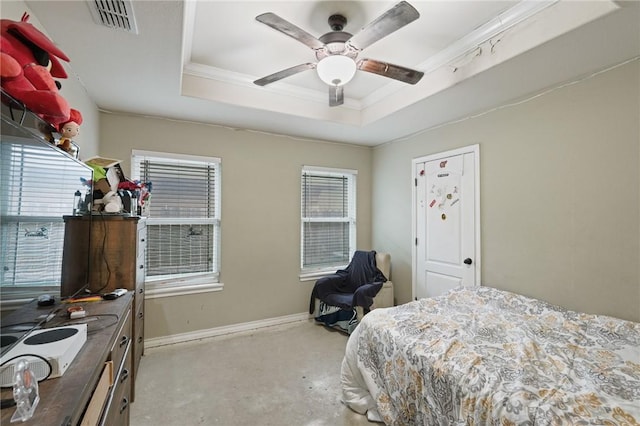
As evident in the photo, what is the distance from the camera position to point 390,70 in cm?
210

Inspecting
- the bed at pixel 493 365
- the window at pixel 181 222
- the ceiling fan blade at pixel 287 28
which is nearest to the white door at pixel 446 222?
the bed at pixel 493 365

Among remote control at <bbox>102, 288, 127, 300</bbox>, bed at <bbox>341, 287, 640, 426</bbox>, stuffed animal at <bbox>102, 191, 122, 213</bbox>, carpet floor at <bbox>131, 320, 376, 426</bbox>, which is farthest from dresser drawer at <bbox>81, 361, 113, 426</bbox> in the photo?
bed at <bbox>341, 287, 640, 426</bbox>

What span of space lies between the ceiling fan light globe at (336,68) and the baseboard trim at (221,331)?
9.45 feet

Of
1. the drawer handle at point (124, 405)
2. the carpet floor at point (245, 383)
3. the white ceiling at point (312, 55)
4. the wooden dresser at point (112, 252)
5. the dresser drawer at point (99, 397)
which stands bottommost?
the carpet floor at point (245, 383)

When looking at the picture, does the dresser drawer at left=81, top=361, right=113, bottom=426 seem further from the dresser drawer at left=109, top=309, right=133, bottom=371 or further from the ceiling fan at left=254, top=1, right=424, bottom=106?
the ceiling fan at left=254, top=1, right=424, bottom=106

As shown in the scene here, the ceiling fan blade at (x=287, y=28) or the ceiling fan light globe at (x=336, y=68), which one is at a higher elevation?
the ceiling fan blade at (x=287, y=28)

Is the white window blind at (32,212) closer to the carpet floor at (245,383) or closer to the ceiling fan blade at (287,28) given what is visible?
the ceiling fan blade at (287,28)

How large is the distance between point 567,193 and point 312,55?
2.39 m

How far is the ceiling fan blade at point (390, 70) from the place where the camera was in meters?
2.05

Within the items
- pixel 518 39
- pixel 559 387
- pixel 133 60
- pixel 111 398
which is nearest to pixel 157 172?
pixel 133 60

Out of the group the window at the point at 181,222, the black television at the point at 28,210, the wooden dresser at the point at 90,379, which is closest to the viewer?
the wooden dresser at the point at 90,379

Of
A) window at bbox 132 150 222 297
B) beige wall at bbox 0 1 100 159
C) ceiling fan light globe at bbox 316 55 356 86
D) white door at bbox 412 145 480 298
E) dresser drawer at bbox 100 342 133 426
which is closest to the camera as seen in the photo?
dresser drawer at bbox 100 342 133 426

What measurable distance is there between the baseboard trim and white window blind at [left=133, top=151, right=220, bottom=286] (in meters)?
0.57

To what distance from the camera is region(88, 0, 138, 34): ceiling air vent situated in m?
1.50
